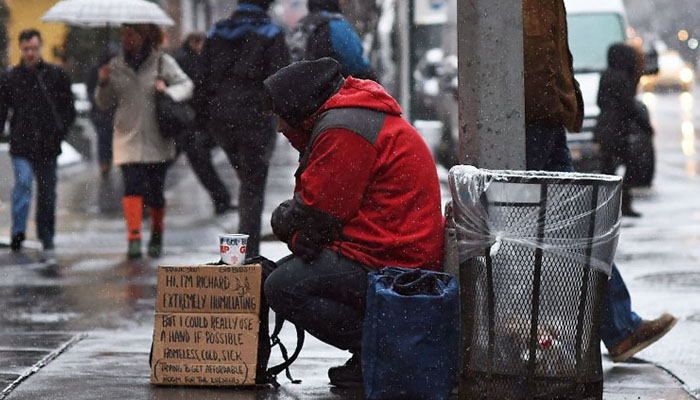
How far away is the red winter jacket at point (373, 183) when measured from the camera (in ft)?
19.1

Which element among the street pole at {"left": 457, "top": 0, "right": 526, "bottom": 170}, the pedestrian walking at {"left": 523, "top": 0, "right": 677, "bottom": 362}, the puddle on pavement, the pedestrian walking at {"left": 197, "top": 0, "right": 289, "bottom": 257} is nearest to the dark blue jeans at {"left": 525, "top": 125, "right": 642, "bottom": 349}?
the pedestrian walking at {"left": 523, "top": 0, "right": 677, "bottom": 362}

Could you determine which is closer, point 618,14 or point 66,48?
point 618,14

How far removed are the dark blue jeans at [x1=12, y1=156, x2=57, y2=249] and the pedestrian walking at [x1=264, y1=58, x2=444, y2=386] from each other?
20.1 ft

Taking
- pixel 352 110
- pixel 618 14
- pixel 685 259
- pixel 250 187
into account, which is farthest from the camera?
pixel 618 14

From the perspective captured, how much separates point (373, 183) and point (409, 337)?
0.70 m

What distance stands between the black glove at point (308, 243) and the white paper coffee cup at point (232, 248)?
344 mm

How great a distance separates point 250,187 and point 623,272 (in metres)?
2.67

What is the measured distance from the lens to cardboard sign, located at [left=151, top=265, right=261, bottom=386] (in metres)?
6.20

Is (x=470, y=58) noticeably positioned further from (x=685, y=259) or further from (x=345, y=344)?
(x=685, y=259)

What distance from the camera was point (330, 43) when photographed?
9859 mm

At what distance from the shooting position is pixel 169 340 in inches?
246

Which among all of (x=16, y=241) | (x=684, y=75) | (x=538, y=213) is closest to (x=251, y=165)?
(x=16, y=241)

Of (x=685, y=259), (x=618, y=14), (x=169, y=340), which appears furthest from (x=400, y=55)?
(x=169, y=340)

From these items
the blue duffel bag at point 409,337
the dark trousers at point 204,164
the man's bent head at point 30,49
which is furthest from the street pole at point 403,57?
the blue duffel bag at point 409,337
